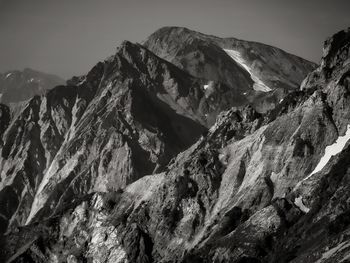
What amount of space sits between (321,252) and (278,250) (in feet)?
69.3

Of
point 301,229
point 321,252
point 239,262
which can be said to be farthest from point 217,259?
point 321,252

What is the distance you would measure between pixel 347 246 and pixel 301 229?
1153 inches

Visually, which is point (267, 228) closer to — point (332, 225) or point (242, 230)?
point (242, 230)

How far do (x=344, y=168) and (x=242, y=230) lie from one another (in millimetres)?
27762

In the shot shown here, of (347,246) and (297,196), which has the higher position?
(297,196)

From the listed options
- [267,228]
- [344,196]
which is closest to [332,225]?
[344,196]

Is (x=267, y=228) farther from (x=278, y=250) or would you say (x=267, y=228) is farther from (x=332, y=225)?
(x=332, y=225)

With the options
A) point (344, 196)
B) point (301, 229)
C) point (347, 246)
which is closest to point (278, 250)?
point (301, 229)

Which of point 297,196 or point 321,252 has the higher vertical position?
point 297,196

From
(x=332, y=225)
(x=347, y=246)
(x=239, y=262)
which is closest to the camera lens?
(x=347, y=246)

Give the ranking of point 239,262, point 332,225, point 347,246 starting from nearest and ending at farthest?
point 347,246
point 332,225
point 239,262

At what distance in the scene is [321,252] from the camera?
16525cm

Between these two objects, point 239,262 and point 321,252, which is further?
point 239,262

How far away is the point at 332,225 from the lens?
573 feet
